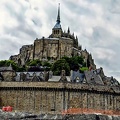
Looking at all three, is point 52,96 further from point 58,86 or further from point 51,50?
point 51,50

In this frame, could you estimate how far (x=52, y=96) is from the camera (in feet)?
166

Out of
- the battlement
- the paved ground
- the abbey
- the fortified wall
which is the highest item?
the abbey

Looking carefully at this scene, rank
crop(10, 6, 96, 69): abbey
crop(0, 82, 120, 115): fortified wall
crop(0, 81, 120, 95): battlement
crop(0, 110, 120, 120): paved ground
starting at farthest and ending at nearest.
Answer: crop(10, 6, 96, 69): abbey, crop(0, 81, 120, 95): battlement, crop(0, 82, 120, 115): fortified wall, crop(0, 110, 120, 120): paved ground

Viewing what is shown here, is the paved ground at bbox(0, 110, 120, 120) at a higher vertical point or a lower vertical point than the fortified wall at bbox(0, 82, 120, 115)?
lower

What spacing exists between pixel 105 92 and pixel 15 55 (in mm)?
77454

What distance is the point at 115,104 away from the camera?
176 ft

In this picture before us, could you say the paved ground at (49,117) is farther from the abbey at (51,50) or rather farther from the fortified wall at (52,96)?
the abbey at (51,50)

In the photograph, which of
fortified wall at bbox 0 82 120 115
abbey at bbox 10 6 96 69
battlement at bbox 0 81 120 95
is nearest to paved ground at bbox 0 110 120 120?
fortified wall at bbox 0 82 120 115

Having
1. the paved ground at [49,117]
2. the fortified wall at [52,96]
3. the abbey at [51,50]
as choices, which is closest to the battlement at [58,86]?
the fortified wall at [52,96]

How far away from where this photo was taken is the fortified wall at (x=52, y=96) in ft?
166

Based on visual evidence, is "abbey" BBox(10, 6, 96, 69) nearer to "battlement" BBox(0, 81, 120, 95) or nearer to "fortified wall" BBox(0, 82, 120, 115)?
"battlement" BBox(0, 81, 120, 95)

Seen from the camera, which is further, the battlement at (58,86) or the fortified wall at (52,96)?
the battlement at (58,86)

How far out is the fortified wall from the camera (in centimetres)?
5050

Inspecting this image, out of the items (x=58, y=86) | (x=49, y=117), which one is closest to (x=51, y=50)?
(x=58, y=86)
